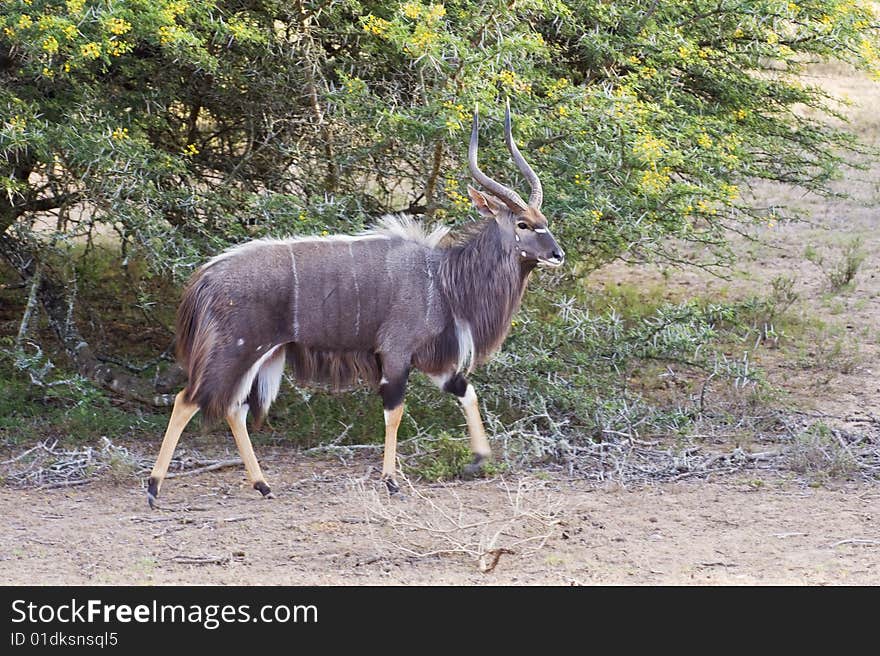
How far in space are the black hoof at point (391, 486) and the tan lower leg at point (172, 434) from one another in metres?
1.02

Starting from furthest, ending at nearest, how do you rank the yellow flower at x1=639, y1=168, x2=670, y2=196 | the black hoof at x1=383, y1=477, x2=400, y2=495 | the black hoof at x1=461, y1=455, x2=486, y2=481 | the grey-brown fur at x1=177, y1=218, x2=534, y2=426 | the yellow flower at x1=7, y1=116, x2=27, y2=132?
1. the yellow flower at x1=639, y1=168, x2=670, y2=196
2. the black hoof at x1=461, y1=455, x2=486, y2=481
3. the yellow flower at x1=7, y1=116, x2=27, y2=132
4. the black hoof at x1=383, y1=477, x2=400, y2=495
5. the grey-brown fur at x1=177, y1=218, x2=534, y2=426

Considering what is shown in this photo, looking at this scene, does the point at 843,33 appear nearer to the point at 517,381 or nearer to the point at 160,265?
the point at 517,381

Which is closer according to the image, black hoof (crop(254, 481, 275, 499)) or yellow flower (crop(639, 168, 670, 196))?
black hoof (crop(254, 481, 275, 499))

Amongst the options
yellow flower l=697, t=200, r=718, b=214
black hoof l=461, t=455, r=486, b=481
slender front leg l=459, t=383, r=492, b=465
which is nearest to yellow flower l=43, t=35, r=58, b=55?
slender front leg l=459, t=383, r=492, b=465

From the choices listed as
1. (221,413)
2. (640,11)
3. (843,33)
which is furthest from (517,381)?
(843,33)

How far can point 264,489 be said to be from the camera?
6.19m

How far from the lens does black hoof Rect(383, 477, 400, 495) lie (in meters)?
6.13

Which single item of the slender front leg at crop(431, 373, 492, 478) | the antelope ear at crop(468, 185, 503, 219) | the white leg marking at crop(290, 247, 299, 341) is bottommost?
the slender front leg at crop(431, 373, 492, 478)

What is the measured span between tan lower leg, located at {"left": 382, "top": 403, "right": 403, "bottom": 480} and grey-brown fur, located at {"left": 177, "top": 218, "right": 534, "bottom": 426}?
0.19 metres

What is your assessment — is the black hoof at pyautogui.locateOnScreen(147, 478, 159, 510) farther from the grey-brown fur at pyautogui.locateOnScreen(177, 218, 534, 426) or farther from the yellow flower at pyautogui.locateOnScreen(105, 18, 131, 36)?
the yellow flower at pyautogui.locateOnScreen(105, 18, 131, 36)

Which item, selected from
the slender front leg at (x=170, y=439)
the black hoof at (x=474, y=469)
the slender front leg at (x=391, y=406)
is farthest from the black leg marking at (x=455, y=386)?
the slender front leg at (x=170, y=439)

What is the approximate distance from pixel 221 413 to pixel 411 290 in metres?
1.13

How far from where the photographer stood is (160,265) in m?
6.78

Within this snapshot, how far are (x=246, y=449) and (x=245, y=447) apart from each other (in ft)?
0.05
